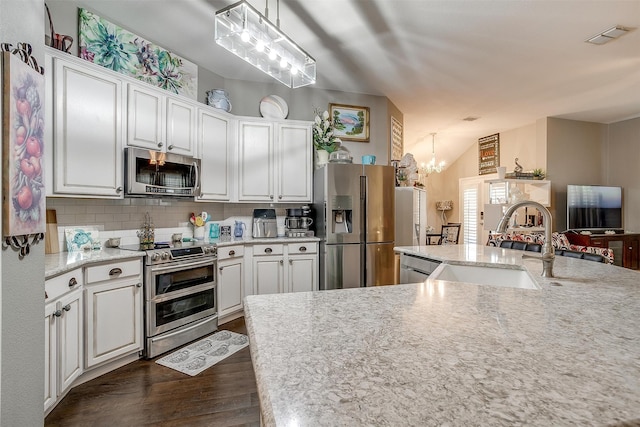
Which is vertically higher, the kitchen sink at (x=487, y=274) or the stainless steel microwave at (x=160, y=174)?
the stainless steel microwave at (x=160, y=174)

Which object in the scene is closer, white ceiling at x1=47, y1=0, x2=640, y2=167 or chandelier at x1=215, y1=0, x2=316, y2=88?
chandelier at x1=215, y1=0, x2=316, y2=88

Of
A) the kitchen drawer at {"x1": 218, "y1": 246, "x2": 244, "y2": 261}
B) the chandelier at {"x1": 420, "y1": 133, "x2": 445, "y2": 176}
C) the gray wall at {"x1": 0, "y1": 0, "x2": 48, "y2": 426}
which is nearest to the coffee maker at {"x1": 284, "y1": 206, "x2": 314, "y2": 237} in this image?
the kitchen drawer at {"x1": 218, "y1": 246, "x2": 244, "y2": 261}

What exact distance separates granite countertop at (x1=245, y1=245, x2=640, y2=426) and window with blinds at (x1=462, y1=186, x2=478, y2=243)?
21.2ft

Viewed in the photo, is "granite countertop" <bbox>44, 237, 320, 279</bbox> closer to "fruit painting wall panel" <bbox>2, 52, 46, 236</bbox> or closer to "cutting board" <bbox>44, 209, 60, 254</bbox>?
"cutting board" <bbox>44, 209, 60, 254</bbox>

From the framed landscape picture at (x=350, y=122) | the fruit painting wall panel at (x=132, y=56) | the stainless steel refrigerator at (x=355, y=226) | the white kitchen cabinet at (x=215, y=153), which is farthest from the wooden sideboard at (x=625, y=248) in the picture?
the fruit painting wall panel at (x=132, y=56)

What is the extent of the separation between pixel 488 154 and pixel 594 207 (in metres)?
2.14

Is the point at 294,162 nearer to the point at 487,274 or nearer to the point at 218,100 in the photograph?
the point at 218,100

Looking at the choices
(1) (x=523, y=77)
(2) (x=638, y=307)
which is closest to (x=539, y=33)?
(1) (x=523, y=77)

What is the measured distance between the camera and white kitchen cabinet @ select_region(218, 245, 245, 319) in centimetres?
320

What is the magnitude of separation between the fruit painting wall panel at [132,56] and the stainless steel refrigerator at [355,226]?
182 cm

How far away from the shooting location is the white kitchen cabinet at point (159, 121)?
267 centimetres

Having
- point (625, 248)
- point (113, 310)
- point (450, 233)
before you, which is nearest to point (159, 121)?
point (113, 310)

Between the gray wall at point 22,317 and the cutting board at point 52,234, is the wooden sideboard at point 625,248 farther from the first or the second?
the cutting board at point 52,234

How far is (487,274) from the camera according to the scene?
73.4 inches
